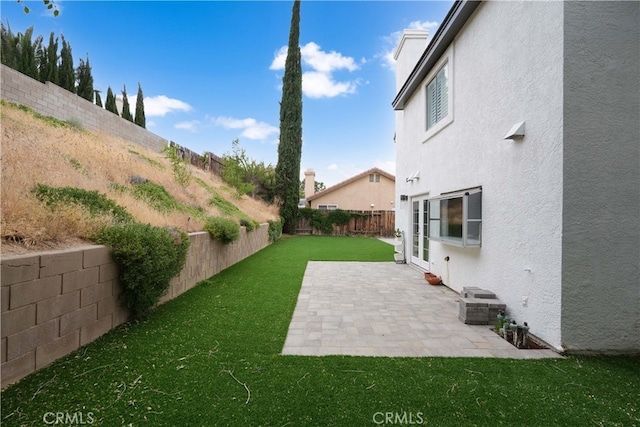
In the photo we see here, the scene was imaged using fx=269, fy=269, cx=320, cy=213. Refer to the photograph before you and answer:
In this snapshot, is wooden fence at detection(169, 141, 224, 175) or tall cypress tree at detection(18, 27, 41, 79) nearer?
tall cypress tree at detection(18, 27, 41, 79)

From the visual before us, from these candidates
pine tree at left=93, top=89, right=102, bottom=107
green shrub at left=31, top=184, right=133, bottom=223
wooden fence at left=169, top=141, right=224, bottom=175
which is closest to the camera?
green shrub at left=31, top=184, right=133, bottom=223

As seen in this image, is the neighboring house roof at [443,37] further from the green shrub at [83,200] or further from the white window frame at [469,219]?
the green shrub at [83,200]

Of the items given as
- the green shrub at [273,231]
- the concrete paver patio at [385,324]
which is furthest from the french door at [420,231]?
the green shrub at [273,231]

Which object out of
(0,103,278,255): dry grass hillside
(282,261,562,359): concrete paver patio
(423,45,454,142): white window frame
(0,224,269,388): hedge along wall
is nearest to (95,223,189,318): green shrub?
(0,224,269,388): hedge along wall

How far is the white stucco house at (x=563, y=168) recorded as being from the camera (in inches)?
116

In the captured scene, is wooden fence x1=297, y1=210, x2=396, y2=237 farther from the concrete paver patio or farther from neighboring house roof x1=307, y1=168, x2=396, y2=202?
the concrete paver patio

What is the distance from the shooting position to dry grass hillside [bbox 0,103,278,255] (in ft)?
8.73

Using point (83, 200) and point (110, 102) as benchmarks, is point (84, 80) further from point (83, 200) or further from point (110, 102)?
point (83, 200)

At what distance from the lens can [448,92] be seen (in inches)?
225

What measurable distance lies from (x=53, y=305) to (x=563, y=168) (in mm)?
5298

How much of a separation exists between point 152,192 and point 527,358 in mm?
8034

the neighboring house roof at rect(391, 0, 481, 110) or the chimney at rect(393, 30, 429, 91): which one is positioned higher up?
the chimney at rect(393, 30, 429, 91)

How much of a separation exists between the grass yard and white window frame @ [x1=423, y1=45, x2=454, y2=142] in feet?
15.1

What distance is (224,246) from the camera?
725cm
